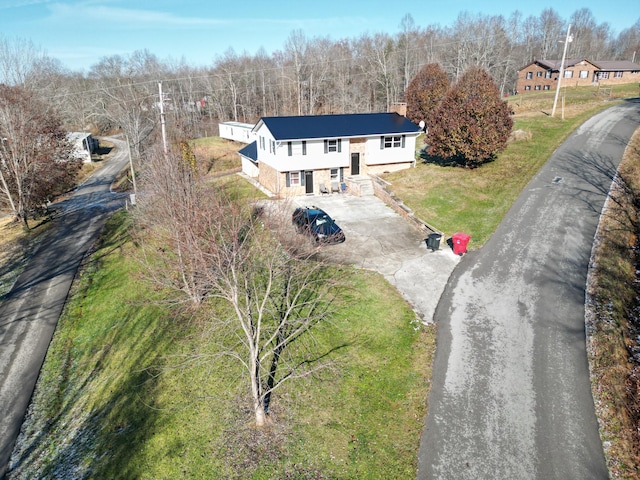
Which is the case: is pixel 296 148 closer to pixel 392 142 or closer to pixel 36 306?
pixel 392 142

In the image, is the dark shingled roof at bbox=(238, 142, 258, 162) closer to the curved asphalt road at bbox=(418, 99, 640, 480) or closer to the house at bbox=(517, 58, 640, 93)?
the curved asphalt road at bbox=(418, 99, 640, 480)

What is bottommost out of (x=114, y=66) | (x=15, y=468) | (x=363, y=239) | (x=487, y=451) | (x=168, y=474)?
(x=15, y=468)

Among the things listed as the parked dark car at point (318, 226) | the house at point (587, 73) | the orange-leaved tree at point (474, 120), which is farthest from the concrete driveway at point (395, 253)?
the house at point (587, 73)

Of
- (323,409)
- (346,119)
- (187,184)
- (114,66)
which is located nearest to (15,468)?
(323,409)

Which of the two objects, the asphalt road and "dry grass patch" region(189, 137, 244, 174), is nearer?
the asphalt road

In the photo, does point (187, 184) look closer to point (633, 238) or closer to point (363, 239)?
point (363, 239)

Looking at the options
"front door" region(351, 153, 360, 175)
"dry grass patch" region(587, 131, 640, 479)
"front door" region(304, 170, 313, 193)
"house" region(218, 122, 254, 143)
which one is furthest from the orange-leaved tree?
"house" region(218, 122, 254, 143)

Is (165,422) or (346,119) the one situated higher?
(346,119)
